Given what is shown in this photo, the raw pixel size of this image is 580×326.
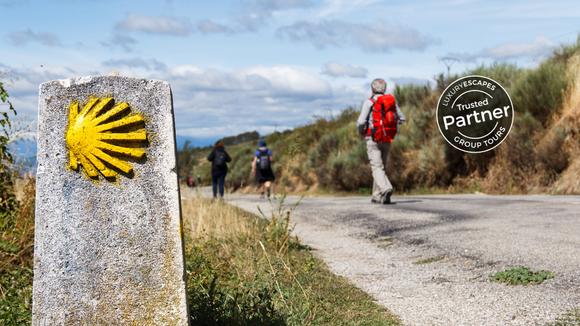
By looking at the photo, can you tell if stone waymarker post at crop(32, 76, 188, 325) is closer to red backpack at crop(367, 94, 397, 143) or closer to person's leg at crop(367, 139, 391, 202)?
red backpack at crop(367, 94, 397, 143)

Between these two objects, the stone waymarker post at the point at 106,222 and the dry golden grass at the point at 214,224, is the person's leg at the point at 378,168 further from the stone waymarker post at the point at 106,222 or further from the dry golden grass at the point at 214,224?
the stone waymarker post at the point at 106,222

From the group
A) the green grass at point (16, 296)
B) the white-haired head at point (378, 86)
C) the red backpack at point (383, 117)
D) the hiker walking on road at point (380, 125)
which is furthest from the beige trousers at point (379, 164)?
the green grass at point (16, 296)

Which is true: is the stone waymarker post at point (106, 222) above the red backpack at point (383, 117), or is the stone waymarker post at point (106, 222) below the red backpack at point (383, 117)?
below

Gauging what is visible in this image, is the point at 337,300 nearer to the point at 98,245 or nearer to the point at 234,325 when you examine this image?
the point at 234,325

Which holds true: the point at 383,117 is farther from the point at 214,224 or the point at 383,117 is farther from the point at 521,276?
the point at 521,276

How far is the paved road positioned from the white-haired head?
6.75ft

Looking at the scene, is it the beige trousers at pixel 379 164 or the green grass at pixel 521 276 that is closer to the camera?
the green grass at pixel 521 276

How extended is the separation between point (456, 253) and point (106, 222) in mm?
4812

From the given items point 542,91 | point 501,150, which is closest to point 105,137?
point 501,150

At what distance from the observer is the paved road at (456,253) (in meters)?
5.62

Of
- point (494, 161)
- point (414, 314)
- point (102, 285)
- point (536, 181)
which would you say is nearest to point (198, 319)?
point (102, 285)

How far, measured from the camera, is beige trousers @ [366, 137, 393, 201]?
13.0 meters

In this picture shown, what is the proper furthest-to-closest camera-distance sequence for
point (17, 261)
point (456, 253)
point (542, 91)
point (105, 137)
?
point (542, 91), point (456, 253), point (17, 261), point (105, 137)

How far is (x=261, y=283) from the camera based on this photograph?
614cm
